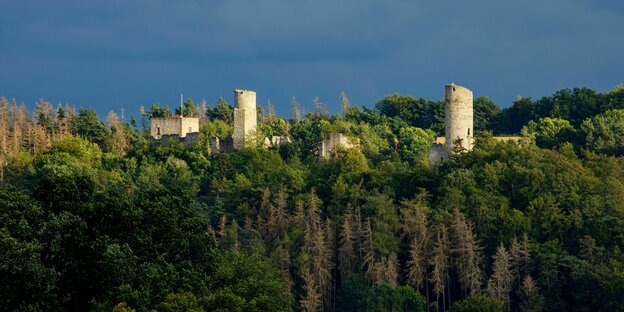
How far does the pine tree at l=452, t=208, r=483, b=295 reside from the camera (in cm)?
5631

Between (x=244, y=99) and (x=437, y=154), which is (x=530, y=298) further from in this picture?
(x=244, y=99)

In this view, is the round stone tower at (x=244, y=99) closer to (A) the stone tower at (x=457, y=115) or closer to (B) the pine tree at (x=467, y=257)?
(A) the stone tower at (x=457, y=115)

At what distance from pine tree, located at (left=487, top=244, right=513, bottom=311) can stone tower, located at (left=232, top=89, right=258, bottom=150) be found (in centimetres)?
1748

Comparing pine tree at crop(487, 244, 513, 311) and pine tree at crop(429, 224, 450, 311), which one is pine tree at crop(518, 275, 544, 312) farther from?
pine tree at crop(429, 224, 450, 311)

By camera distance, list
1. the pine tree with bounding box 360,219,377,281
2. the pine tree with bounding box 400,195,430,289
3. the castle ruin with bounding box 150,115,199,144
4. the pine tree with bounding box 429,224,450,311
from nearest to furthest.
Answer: the pine tree with bounding box 429,224,450,311 < the pine tree with bounding box 400,195,430,289 < the pine tree with bounding box 360,219,377,281 < the castle ruin with bounding box 150,115,199,144

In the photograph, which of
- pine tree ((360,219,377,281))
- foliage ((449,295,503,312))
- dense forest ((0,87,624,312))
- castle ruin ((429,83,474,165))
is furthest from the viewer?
castle ruin ((429,83,474,165))

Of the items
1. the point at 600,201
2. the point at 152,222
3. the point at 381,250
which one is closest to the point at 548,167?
the point at 600,201

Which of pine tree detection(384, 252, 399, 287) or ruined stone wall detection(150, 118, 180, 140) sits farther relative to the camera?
ruined stone wall detection(150, 118, 180, 140)

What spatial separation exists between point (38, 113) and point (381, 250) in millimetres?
24854

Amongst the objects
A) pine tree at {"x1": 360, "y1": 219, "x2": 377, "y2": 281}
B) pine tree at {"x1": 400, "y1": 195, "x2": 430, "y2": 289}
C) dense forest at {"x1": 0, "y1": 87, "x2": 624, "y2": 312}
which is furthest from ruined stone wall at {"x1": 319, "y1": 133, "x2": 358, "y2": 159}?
pine tree at {"x1": 360, "y1": 219, "x2": 377, "y2": 281}

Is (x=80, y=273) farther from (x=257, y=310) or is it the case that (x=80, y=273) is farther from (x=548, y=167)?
(x=548, y=167)

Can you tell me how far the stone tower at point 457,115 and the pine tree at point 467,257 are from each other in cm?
658

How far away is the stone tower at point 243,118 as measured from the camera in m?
70.2

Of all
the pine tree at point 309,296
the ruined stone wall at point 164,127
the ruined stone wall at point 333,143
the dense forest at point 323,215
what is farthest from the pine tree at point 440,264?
the ruined stone wall at point 164,127
